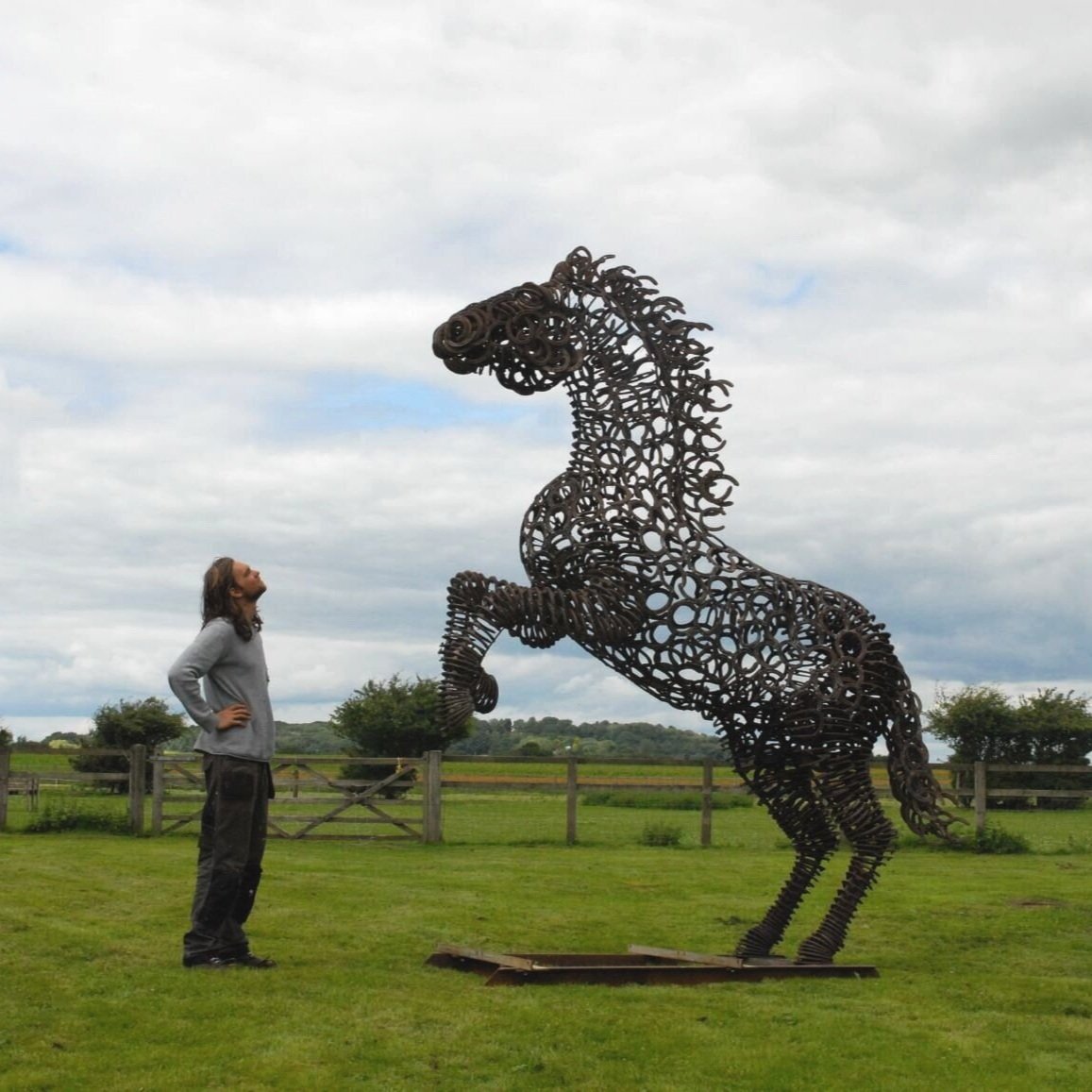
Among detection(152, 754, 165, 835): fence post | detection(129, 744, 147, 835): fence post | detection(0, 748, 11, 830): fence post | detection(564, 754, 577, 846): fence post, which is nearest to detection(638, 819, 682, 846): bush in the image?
detection(564, 754, 577, 846): fence post

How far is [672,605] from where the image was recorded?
7176 millimetres

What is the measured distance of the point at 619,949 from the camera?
8.44m

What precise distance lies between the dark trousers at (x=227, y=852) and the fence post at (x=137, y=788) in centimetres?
1033

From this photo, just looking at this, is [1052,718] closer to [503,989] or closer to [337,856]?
[337,856]

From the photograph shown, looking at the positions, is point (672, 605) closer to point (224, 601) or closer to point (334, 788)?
point (224, 601)

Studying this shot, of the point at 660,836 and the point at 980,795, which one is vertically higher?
the point at 980,795

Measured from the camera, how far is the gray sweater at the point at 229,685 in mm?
6387

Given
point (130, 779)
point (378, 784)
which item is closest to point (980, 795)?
point (378, 784)

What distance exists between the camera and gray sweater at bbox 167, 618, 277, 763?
21.0 feet

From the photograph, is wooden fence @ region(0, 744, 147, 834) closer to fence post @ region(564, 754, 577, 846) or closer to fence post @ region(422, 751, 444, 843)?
fence post @ region(422, 751, 444, 843)

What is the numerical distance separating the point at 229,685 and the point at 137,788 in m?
10.9

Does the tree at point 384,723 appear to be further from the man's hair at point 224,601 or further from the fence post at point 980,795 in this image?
the man's hair at point 224,601

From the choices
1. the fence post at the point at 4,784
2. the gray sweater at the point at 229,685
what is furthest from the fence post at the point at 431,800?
the gray sweater at the point at 229,685

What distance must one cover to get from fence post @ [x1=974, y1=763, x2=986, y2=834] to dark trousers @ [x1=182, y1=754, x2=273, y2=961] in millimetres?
12800
